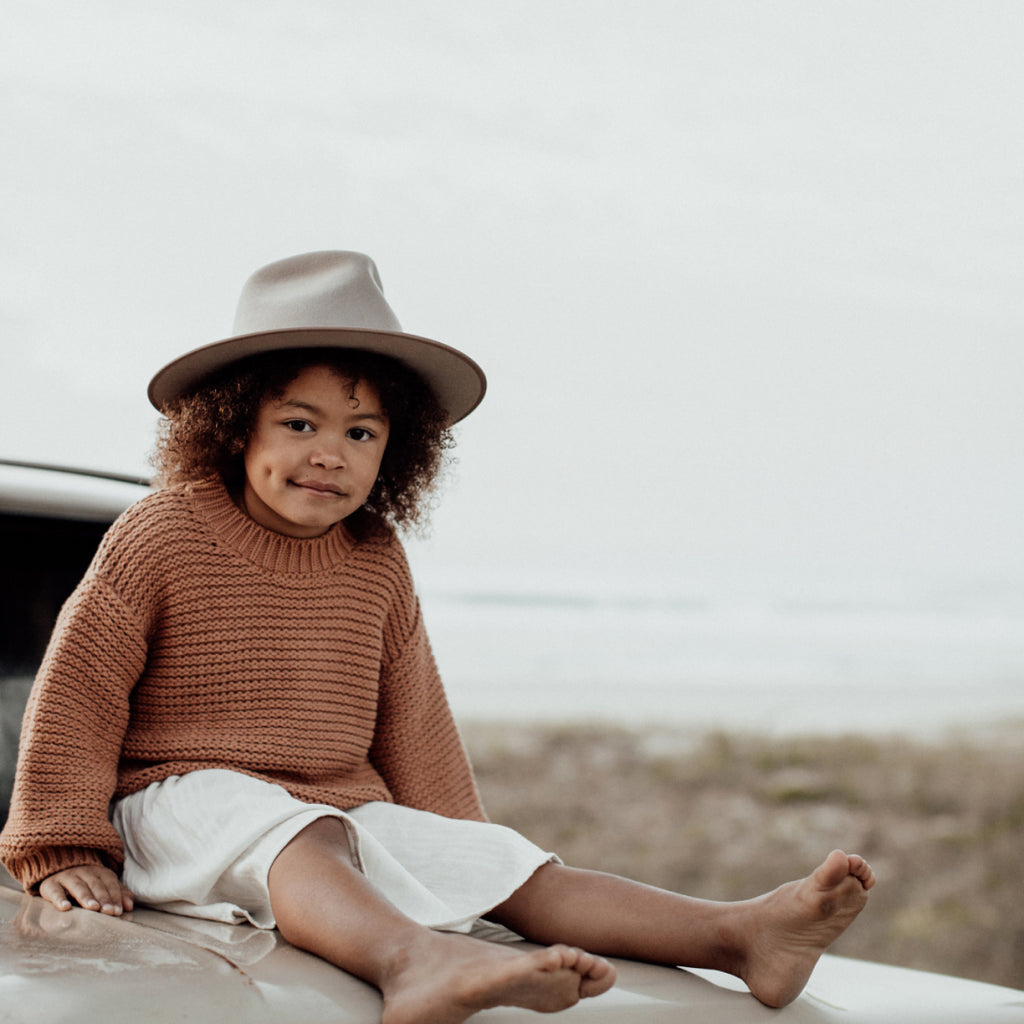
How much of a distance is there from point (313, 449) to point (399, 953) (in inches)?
26.6

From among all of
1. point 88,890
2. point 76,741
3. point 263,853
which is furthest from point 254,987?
point 76,741

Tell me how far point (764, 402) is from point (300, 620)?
33.9 feet

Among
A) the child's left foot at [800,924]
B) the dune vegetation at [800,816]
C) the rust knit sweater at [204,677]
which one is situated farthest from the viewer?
the dune vegetation at [800,816]

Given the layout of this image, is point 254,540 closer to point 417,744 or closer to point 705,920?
point 417,744

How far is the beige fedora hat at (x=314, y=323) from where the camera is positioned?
5.11 feet

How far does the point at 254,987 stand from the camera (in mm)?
1041

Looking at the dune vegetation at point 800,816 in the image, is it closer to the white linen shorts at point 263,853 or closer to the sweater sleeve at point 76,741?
the white linen shorts at point 263,853

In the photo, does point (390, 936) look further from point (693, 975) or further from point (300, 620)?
point (300, 620)

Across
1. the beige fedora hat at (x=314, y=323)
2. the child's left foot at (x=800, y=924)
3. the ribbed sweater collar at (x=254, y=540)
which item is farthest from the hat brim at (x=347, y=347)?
the child's left foot at (x=800, y=924)

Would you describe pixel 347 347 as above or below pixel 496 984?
above

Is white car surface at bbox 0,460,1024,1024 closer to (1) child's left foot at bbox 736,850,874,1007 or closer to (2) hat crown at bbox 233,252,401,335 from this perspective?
(1) child's left foot at bbox 736,850,874,1007

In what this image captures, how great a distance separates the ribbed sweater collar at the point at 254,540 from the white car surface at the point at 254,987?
0.45 metres

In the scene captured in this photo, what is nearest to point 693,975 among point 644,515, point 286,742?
point 286,742

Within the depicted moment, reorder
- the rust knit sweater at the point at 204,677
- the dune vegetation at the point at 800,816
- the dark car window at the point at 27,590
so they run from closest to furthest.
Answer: the rust knit sweater at the point at 204,677
the dark car window at the point at 27,590
the dune vegetation at the point at 800,816
